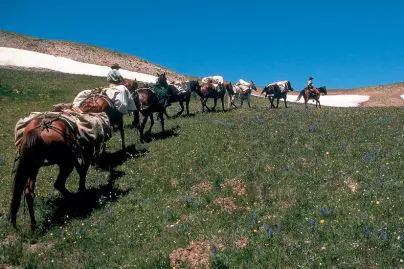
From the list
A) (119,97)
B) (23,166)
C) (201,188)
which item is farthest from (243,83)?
(23,166)

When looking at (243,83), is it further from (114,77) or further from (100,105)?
(100,105)

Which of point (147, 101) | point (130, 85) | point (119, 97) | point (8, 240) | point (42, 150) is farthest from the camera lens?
point (130, 85)

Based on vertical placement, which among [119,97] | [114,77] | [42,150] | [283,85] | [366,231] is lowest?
[366,231]

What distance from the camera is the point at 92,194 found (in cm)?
1447

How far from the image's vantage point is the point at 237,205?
12.1 m

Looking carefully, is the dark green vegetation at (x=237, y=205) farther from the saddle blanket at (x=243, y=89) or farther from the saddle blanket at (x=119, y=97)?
the saddle blanket at (x=243, y=89)

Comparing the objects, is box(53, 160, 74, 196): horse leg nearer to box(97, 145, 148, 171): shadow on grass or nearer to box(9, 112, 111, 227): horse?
box(9, 112, 111, 227): horse

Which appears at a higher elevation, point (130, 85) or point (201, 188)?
Answer: point (130, 85)

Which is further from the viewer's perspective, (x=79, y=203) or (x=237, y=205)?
(x=79, y=203)

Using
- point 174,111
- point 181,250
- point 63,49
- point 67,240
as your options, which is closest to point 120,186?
point 67,240

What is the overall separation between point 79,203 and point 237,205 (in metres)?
5.28

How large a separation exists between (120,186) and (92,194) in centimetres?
112

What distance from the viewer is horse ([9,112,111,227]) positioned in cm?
1112

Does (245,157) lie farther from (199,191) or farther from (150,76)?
(150,76)
